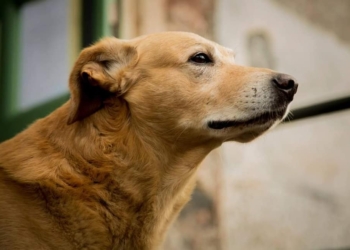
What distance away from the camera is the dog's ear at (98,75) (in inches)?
86.3

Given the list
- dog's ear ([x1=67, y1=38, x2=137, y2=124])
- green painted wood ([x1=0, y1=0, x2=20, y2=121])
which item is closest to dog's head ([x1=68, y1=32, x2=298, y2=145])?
dog's ear ([x1=67, y1=38, x2=137, y2=124])

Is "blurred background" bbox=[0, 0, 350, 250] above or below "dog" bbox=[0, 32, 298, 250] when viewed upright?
below

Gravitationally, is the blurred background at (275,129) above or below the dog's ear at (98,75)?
below

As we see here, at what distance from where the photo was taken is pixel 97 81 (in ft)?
7.37

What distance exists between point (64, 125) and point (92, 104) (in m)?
0.13

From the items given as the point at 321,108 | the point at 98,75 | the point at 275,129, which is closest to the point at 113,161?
the point at 98,75

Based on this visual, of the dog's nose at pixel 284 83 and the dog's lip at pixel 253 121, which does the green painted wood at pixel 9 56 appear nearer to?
the dog's lip at pixel 253 121

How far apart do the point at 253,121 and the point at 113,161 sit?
0.52 m

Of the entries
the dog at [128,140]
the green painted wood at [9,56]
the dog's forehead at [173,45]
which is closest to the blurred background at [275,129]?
the green painted wood at [9,56]

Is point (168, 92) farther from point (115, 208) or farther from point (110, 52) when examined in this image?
point (115, 208)

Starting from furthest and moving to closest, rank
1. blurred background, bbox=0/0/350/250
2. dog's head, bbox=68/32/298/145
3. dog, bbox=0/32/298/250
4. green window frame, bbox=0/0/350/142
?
blurred background, bbox=0/0/350/250 < green window frame, bbox=0/0/350/142 < dog's head, bbox=68/32/298/145 < dog, bbox=0/32/298/250

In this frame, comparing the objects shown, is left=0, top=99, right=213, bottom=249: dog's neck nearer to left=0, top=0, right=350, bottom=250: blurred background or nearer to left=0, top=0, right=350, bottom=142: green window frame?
left=0, top=0, right=350, bottom=142: green window frame

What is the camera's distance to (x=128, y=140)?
220cm

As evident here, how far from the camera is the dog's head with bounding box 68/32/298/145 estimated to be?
217cm
